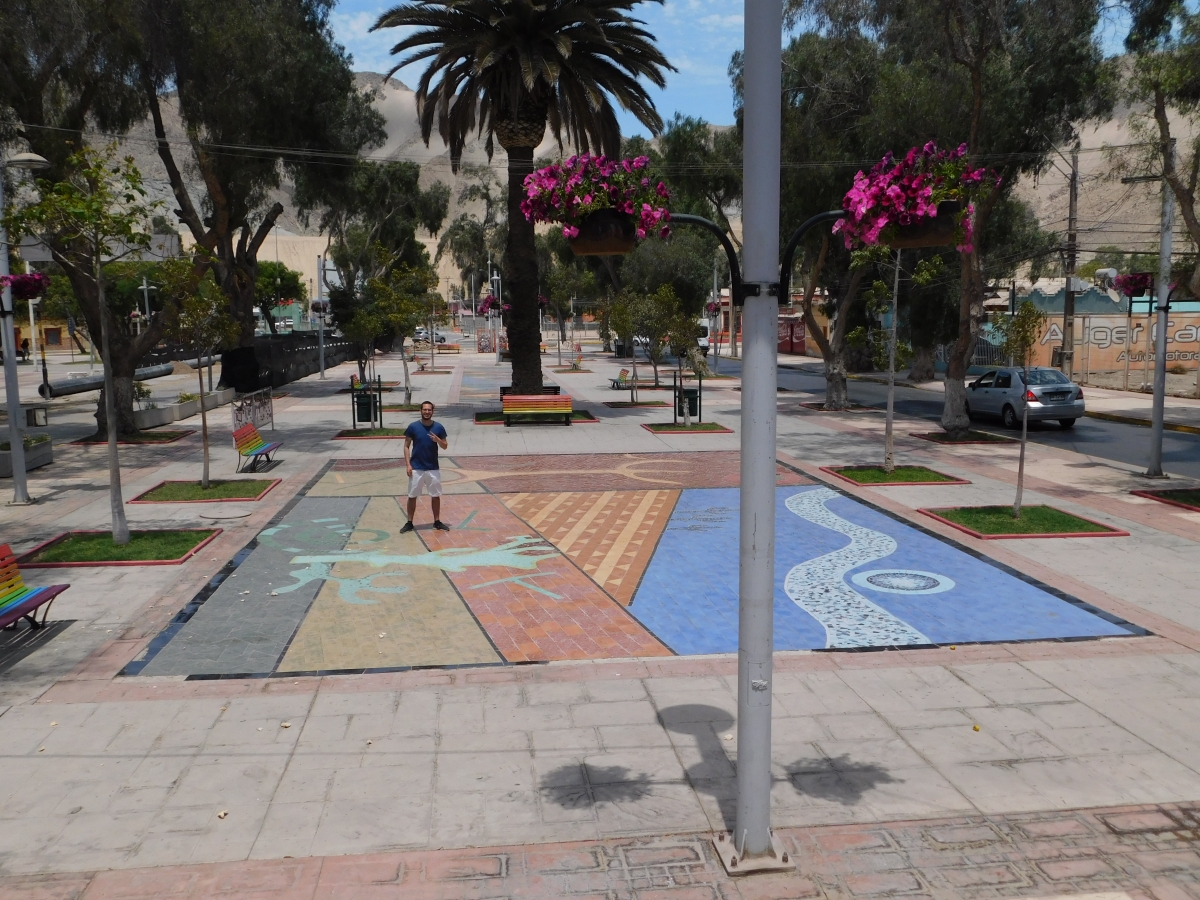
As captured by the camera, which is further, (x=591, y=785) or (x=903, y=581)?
(x=903, y=581)

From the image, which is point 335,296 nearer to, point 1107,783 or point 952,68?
point 952,68

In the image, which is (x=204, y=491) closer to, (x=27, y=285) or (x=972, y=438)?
(x=27, y=285)

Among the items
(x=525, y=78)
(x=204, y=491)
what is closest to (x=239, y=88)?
(x=525, y=78)

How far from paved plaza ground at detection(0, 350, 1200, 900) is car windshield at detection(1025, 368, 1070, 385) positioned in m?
10.4

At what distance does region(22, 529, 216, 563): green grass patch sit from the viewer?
1128cm

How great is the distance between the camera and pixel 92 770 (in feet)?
20.5

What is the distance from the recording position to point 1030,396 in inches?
919

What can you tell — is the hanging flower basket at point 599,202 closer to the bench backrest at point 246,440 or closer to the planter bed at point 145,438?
the bench backrest at point 246,440

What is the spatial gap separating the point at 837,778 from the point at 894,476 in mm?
11202

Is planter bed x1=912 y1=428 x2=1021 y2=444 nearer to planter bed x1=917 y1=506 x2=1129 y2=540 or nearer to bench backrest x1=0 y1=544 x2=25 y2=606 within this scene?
planter bed x1=917 y1=506 x2=1129 y2=540

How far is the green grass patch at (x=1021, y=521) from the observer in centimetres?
1265

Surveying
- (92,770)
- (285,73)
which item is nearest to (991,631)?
(92,770)

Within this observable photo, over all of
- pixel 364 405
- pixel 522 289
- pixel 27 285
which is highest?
pixel 522 289

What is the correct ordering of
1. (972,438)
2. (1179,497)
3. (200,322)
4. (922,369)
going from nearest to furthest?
(1179,497) → (200,322) → (972,438) → (922,369)
